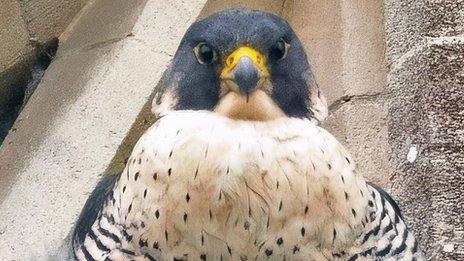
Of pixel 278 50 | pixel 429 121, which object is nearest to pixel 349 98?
pixel 429 121

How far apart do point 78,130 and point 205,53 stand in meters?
1.33

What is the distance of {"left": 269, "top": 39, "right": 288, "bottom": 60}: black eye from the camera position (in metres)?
3.10

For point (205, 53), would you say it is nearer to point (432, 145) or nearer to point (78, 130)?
point (432, 145)

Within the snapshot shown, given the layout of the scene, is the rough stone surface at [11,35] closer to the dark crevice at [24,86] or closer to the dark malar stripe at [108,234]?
the dark crevice at [24,86]

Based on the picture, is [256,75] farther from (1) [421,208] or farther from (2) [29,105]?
(2) [29,105]

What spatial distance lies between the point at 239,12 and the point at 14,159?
5.29ft

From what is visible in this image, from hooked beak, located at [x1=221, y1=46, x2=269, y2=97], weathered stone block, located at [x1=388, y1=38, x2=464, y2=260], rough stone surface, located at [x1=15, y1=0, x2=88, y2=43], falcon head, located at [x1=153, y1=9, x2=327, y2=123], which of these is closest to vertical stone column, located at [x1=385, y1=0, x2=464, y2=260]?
weathered stone block, located at [x1=388, y1=38, x2=464, y2=260]

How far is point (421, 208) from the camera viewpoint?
4.05 meters

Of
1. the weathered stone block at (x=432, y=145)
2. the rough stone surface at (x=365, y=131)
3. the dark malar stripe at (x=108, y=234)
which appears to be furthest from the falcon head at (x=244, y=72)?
the rough stone surface at (x=365, y=131)

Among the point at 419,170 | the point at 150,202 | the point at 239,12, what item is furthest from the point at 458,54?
the point at 150,202

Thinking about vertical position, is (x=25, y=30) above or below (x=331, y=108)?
above

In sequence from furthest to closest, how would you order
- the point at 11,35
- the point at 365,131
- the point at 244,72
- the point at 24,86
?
the point at 24,86, the point at 11,35, the point at 365,131, the point at 244,72

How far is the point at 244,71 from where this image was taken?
2939 millimetres

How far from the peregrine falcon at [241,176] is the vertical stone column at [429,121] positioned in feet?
2.87
